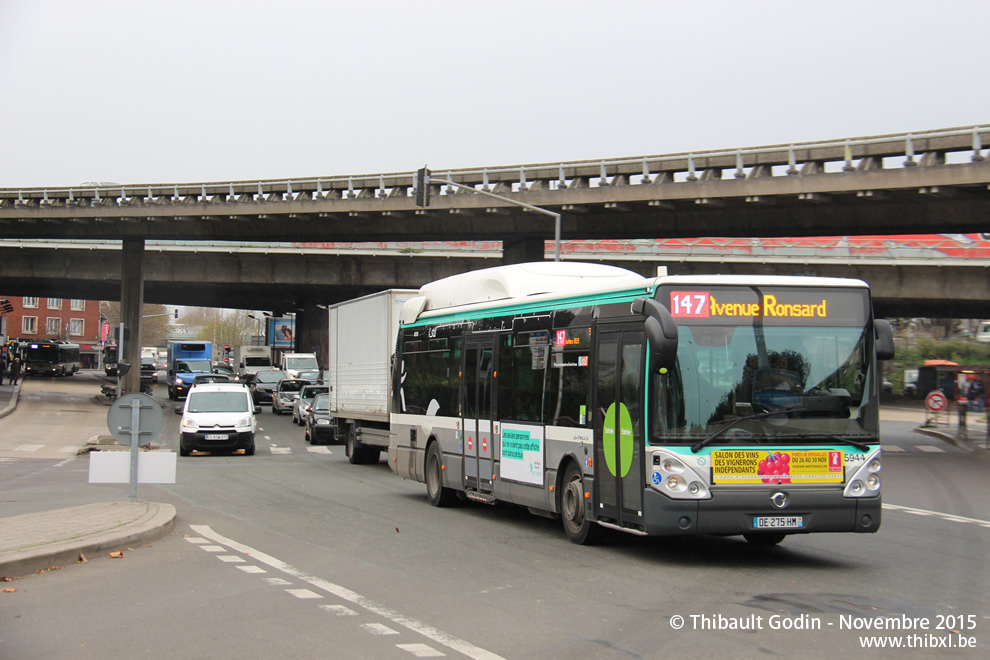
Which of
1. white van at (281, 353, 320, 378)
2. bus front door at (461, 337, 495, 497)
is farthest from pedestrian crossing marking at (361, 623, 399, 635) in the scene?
white van at (281, 353, 320, 378)

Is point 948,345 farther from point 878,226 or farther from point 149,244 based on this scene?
point 149,244

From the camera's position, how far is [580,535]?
1145 centimetres

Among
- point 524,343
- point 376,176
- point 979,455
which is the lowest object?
point 979,455

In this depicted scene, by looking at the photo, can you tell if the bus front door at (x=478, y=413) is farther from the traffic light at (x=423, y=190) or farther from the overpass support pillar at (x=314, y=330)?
the overpass support pillar at (x=314, y=330)

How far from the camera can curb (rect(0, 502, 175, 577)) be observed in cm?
909

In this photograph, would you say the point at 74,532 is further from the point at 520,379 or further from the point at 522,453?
the point at 520,379

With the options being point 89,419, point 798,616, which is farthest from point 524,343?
point 89,419

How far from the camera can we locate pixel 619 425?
10633mm

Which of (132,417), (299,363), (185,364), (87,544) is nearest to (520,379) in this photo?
(132,417)

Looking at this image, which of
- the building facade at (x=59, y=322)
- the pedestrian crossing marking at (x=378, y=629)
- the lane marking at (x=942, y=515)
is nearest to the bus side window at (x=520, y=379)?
the pedestrian crossing marking at (x=378, y=629)

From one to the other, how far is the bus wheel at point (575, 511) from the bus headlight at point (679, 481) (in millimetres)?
1590

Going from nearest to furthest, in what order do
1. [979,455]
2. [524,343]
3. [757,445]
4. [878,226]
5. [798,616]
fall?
[798,616]
[757,445]
[524,343]
[979,455]
[878,226]

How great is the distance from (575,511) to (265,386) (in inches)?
1756

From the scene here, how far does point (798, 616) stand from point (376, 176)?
36.7m
